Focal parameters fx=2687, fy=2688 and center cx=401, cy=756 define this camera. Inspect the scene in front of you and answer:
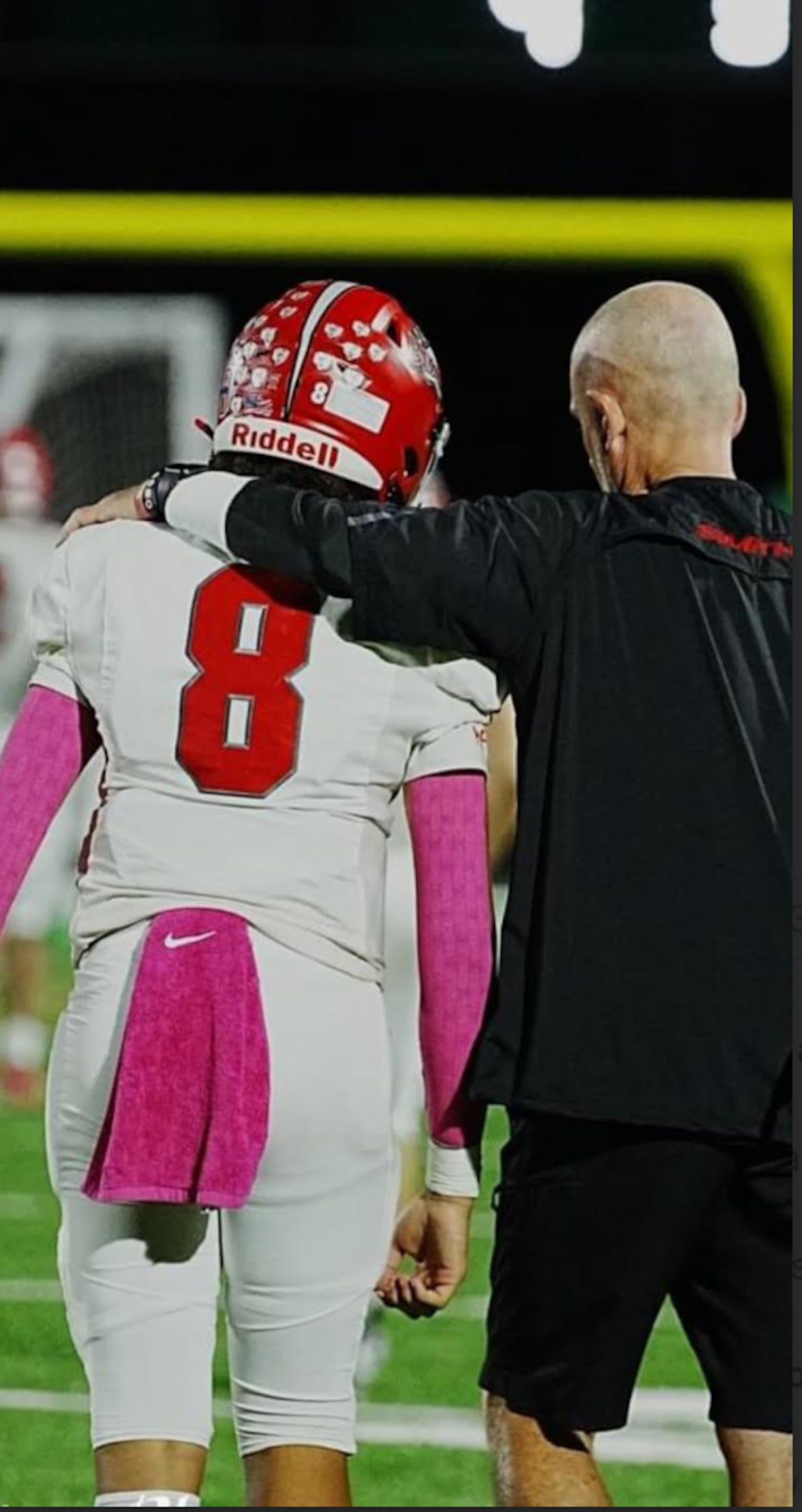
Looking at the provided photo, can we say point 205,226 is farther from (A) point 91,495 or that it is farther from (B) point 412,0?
(A) point 91,495

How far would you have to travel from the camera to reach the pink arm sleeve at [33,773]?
2.27 meters

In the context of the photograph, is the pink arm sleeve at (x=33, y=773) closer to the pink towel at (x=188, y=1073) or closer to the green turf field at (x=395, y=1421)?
the pink towel at (x=188, y=1073)

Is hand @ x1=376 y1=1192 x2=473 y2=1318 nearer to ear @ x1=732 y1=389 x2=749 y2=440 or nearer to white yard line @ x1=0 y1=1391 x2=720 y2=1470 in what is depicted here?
ear @ x1=732 y1=389 x2=749 y2=440

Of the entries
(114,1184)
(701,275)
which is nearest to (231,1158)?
(114,1184)

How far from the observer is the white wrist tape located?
229 cm

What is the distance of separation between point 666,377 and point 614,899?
48 centimetres

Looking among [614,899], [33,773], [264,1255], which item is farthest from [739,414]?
[264,1255]

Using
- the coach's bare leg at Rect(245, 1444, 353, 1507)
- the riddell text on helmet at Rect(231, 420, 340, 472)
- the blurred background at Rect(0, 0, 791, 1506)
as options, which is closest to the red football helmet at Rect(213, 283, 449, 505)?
the riddell text on helmet at Rect(231, 420, 340, 472)

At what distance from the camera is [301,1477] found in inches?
84.5

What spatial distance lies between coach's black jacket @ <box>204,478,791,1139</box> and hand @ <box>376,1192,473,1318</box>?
0.37ft

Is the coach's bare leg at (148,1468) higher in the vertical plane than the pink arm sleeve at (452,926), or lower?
lower

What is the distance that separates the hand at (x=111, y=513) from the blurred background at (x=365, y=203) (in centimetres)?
269

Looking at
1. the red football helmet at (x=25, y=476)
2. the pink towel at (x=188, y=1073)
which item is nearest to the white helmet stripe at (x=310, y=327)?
the pink towel at (x=188, y=1073)

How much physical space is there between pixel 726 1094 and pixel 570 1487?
37 centimetres
